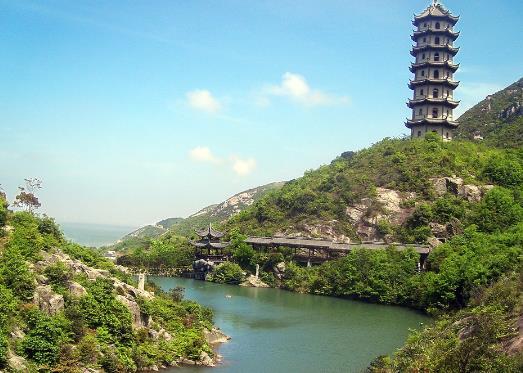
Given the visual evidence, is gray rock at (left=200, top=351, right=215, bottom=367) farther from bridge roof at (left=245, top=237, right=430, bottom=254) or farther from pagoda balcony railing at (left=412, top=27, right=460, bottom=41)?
pagoda balcony railing at (left=412, top=27, right=460, bottom=41)

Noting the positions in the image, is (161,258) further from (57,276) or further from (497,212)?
(57,276)

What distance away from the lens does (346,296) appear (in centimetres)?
3597

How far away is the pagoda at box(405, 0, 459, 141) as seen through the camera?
165ft

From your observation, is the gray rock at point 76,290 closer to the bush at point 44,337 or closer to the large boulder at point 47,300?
the large boulder at point 47,300

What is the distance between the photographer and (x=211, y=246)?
45125 millimetres

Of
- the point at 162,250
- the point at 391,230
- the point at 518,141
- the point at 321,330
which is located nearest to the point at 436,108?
the point at 518,141

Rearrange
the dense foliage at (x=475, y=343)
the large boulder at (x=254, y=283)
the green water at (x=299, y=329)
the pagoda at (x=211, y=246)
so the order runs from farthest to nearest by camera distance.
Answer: the pagoda at (x=211, y=246)
the large boulder at (x=254, y=283)
the green water at (x=299, y=329)
the dense foliage at (x=475, y=343)

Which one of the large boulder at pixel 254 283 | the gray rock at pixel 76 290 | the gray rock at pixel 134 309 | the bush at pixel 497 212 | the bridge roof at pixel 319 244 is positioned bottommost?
the large boulder at pixel 254 283

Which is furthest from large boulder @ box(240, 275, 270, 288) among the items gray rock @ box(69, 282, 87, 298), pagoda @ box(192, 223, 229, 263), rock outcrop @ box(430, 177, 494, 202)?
gray rock @ box(69, 282, 87, 298)

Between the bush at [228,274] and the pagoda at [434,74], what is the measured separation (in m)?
22.0

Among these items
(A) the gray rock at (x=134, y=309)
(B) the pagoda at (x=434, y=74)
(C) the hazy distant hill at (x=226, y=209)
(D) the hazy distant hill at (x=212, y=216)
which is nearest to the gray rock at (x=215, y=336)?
(A) the gray rock at (x=134, y=309)

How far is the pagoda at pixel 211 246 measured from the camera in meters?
45.0

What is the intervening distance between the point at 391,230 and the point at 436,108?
13.7 m

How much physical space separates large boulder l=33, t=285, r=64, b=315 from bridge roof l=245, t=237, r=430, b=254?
25.0 meters
